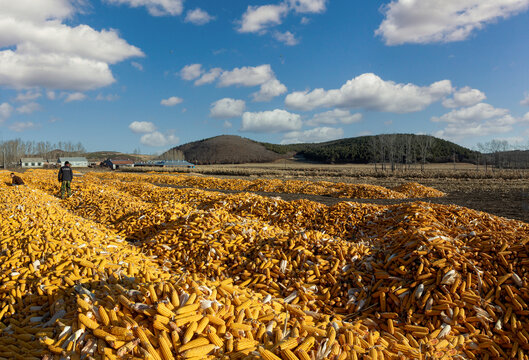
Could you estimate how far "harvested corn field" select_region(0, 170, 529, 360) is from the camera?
225 centimetres

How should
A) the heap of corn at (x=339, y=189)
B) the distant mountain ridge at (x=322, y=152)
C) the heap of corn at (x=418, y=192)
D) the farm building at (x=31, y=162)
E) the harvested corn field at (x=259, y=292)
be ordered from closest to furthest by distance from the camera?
the harvested corn field at (x=259, y=292) < the heap of corn at (x=339, y=189) < the heap of corn at (x=418, y=192) < the distant mountain ridge at (x=322, y=152) < the farm building at (x=31, y=162)

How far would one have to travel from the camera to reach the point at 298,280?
3.80 meters

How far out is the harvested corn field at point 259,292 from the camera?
2246 mm

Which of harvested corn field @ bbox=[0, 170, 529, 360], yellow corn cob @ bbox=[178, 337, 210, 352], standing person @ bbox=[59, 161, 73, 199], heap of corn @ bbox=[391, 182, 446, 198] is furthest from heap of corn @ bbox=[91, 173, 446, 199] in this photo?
yellow corn cob @ bbox=[178, 337, 210, 352]

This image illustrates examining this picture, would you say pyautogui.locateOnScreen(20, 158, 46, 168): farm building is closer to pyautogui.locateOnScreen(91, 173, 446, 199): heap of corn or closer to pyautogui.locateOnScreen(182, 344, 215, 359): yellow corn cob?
pyautogui.locateOnScreen(91, 173, 446, 199): heap of corn

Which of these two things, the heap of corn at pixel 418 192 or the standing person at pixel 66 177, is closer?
the standing person at pixel 66 177

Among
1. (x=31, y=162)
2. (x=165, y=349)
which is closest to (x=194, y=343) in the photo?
(x=165, y=349)

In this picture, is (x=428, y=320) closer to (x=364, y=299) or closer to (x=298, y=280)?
(x=364, y=299)

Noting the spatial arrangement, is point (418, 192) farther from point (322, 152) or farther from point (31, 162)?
point (31, 162)

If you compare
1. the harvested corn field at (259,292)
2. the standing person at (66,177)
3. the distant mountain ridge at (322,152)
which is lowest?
the harvested corn field at (259,292)

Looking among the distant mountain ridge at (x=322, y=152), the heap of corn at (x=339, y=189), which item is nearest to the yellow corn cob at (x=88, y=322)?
the heap of corn at (x=339, y=189)

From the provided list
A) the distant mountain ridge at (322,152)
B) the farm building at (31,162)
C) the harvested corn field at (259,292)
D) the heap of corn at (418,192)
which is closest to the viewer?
the harvested corn field at (259,292)

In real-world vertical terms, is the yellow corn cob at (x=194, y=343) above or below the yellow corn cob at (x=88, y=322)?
below

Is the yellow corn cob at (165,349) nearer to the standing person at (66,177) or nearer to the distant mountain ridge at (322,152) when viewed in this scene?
the standing person at (66,177)
